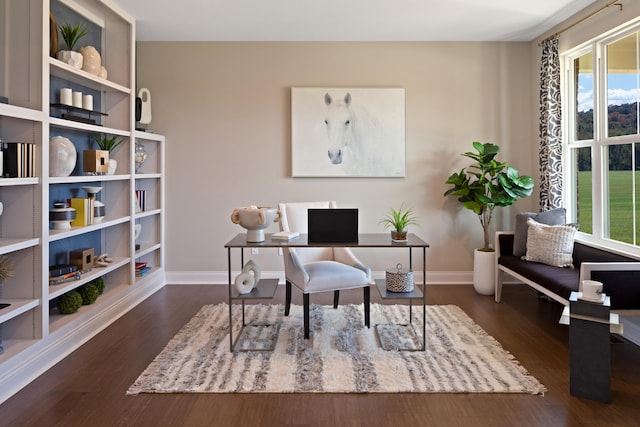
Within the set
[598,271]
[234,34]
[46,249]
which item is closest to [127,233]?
[46,249]

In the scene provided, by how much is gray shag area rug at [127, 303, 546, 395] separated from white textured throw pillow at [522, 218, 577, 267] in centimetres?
83

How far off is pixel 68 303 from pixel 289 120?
2.88 meters

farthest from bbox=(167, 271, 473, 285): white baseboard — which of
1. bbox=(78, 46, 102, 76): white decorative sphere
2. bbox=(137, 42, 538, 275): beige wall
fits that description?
bbox=(78, 46, 102, 76): white decorative sphere

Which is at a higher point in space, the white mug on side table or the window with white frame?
the window with white frame

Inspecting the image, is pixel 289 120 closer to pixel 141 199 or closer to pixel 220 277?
pixel 141 199

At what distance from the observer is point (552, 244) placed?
3902 millimetres

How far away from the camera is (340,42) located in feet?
16.9

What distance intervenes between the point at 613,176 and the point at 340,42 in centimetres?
301

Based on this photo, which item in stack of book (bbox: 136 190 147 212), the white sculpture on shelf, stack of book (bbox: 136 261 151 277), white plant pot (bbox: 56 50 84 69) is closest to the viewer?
the white sculpture on shelf

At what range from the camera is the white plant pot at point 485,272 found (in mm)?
4691

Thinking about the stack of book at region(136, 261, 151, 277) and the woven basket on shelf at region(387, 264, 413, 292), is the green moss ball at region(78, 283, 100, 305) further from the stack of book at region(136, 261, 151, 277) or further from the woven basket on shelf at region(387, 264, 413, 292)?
the woven basket on shelf at region(387, 264, 413, 292)

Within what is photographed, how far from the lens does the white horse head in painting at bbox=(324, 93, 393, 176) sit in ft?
16.8

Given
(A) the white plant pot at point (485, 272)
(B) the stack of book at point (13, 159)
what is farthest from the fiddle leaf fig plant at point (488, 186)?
(B) the stack of book at point (13, 159)

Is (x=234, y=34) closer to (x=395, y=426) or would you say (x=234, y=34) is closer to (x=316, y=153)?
(x=316, y=153)
